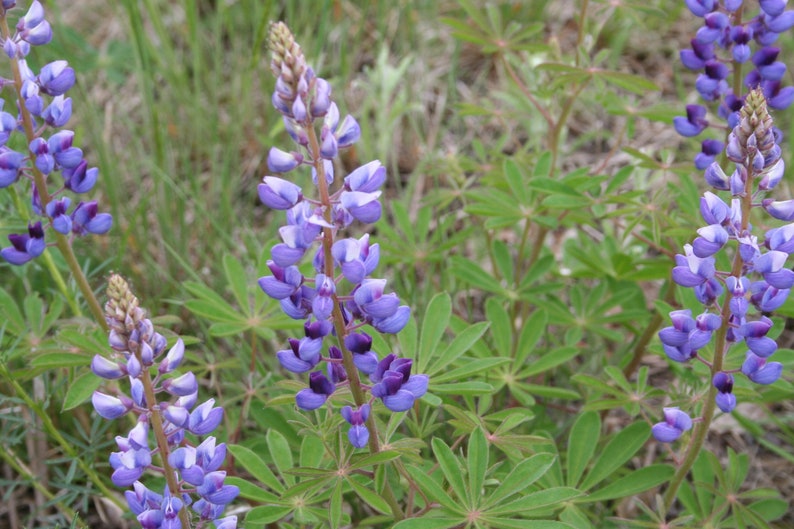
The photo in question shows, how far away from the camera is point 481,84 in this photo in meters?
5.11

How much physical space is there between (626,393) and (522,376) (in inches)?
13.0

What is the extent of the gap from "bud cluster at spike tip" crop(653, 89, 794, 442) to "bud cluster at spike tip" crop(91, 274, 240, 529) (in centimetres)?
108

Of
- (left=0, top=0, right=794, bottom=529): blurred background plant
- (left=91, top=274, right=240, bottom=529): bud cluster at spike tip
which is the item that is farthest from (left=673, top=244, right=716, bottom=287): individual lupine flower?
(left=91, top=274, right=240, bottom=529): bud cluster at spike tip

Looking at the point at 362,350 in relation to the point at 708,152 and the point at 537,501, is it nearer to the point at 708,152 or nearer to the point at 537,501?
the point at 537,501

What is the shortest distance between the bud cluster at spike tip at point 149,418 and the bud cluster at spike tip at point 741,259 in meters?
1.08

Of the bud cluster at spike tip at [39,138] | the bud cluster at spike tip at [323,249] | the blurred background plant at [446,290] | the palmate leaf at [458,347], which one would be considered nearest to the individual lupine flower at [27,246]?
the bud cluster at spike tip at [39,138]

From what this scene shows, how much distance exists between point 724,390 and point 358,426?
894mm

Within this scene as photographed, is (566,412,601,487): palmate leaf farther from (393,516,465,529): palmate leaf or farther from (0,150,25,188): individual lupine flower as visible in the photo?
(0,150,25,188): individual lupine flower

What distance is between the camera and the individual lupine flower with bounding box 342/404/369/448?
6.37 ft

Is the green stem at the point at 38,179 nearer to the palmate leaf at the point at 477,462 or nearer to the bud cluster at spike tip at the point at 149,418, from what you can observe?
the bud cluster at spike tip at the point at 149,418

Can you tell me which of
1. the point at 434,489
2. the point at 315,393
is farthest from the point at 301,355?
the point at 434,489

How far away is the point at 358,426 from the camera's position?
6.39 feet

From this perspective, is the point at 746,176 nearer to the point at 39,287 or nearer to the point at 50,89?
the point at 50,89

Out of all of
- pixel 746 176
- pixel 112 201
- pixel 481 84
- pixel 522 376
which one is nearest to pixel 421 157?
pixel 481 84
